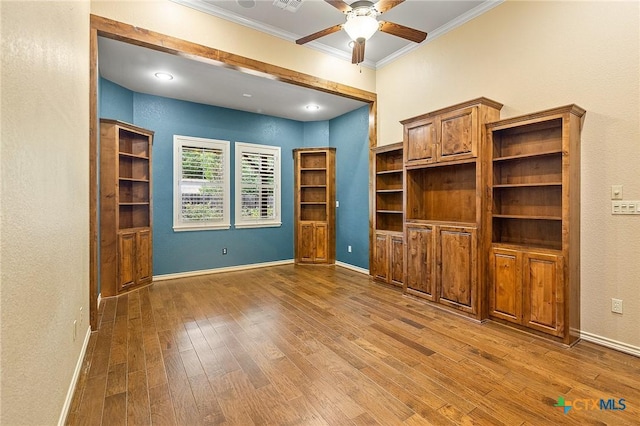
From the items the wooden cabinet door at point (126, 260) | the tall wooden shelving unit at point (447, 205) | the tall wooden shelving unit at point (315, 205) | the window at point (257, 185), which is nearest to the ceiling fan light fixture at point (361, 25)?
the tall wooden shelving unit at point (447, 205)

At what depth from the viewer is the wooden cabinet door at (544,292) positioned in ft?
9.04

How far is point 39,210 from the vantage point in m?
1.38

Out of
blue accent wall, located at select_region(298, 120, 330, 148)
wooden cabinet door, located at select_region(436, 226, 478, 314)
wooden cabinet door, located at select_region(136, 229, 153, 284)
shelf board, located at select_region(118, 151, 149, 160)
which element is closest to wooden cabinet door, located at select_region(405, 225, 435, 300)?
wooden cabinet door, located at select_region(436, 226, 478, 314)

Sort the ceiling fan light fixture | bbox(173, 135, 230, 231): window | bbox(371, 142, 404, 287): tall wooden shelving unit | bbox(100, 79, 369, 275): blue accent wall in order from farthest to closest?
bbox(173, 135, 230, 231): window < bbox(100, 79, 369, 275): blue accent wall < bbox(371, 142, 404, 287): tall wooden shelving unit < the ceiling fan light fixture

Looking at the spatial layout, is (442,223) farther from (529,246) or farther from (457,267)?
(529,246)

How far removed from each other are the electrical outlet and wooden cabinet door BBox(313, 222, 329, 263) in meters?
4.42

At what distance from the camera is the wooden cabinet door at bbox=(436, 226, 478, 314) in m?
3.39

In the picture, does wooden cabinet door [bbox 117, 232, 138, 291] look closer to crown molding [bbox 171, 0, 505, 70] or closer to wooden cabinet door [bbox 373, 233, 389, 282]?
crown molding [bbox 171, 0, 505, 70]

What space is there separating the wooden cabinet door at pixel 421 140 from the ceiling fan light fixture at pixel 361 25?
1.54 meters

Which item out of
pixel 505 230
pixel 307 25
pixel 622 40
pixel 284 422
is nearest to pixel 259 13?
pixel 307 25

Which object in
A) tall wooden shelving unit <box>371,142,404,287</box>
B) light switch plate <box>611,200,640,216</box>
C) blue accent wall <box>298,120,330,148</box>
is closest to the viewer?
→ light switch plate <box>611,200,640,216</box>

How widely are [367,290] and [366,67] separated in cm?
369

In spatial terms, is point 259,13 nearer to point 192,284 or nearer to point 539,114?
point 539,114

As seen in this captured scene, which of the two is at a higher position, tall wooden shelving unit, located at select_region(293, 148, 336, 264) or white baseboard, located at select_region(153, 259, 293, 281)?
tall wooden shelving unit, located at select_region(293, 148, 336, 264)
